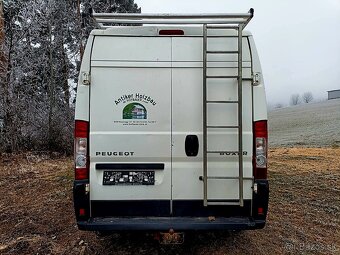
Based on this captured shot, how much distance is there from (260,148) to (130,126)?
1462 mm

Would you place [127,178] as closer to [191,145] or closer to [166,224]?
[166,224]

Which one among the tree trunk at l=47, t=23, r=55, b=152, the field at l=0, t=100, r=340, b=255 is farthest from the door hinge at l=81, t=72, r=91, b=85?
the tree trunk at l=47, t=23, r=55, b=152

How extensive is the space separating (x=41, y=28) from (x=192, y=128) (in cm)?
Result: 1501

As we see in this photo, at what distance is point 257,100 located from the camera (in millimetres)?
4020

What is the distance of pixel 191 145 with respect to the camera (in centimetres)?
404

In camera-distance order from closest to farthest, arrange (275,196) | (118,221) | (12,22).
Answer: (118,221) < (275,196) < (12,22)

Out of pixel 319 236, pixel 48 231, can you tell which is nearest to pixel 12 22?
pixel 48 231

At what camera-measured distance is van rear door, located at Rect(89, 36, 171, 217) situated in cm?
399

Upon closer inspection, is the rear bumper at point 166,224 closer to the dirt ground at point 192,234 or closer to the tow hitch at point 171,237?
the tow hitch at point 171,237

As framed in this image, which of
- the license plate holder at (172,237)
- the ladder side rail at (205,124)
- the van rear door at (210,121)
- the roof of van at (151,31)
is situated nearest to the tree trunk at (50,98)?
the roof of van at (151,31)

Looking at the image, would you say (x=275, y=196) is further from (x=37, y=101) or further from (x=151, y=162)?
(x=37, y=101)

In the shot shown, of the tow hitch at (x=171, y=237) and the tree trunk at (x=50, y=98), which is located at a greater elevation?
the tree trunk at (x=50, y=98)

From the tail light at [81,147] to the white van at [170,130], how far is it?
1 cm

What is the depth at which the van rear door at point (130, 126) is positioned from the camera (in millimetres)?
3994
